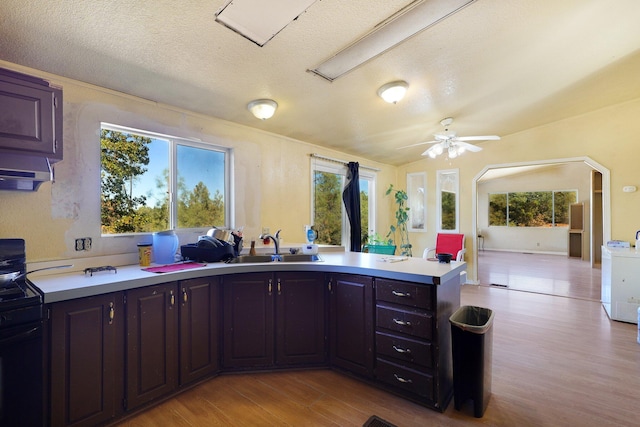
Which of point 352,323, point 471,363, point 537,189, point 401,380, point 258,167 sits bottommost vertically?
point 401,380

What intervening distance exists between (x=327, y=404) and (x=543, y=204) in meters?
10.6

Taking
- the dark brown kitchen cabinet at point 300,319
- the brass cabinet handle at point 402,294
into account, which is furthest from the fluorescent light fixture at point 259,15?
the brass cabinet handle at point 402,294

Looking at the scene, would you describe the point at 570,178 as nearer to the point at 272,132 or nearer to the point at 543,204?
the point at 543,204

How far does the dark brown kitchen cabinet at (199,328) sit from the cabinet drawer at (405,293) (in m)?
1.28

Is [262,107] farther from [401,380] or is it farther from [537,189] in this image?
[537,189]

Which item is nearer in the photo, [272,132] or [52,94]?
[52,94]

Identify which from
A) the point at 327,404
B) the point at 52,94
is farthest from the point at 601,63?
the point at 52,94

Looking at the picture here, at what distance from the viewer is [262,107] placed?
2.71 m

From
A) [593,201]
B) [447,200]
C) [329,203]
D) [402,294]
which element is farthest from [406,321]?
[593,201]

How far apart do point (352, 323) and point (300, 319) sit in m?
0.44

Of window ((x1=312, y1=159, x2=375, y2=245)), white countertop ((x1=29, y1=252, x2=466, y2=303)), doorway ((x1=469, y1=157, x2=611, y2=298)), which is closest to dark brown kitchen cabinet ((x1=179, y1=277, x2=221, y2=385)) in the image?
white countertop ((x1=29, y1=252, x2=466, y2=303))

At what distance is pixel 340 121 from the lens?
3.49m

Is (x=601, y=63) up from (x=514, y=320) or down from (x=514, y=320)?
up

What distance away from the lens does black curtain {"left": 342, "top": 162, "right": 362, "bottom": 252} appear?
4.75 metres
